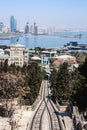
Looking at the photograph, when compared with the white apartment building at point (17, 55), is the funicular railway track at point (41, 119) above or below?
above

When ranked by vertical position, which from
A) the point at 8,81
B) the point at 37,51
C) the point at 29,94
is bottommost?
the point at 37,51

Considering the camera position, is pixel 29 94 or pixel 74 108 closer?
pixel 74 108

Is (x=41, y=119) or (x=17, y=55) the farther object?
(x=17, y=55)

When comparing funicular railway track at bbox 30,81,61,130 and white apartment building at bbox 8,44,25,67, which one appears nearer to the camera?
funicular railway track at bbox 30,81,61,130

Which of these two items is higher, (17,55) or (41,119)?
(41,119)

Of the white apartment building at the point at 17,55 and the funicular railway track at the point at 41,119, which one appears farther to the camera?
the white apartment building at the point at 17,55

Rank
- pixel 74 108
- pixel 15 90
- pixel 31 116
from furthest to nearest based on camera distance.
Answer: pixel 15 90
pixel 31 116
pixel 74 108

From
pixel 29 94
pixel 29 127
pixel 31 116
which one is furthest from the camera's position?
pixel 29 94

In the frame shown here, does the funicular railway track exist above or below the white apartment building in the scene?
above

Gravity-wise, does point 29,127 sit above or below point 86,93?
below

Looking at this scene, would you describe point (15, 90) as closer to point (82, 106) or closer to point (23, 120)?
point (23, 120)

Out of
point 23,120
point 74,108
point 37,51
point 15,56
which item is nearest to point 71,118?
point 74,108
